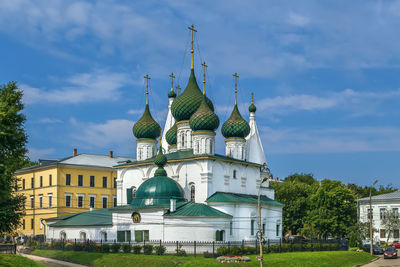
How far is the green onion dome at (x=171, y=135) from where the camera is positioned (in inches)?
1996

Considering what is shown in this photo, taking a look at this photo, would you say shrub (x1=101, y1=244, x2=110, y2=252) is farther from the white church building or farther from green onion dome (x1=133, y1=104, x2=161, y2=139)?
green onion dome (x1=133, y1=104, x2=161, y2=139)

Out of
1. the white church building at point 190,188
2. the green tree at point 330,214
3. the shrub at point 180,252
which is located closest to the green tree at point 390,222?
the green tree at point 330,214

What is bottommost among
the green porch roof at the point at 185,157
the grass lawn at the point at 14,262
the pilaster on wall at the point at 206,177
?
the grass lawn at the point at 14,262

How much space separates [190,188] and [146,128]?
8932 mm

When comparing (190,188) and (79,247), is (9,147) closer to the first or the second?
(79,247)

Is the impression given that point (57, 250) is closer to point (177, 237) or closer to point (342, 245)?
point (177, 237)

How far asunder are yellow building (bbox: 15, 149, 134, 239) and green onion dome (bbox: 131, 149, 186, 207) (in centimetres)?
1842

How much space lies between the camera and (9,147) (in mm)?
26938

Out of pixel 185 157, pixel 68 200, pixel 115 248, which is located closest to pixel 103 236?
pixel 115 248

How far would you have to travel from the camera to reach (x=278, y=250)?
3847cm

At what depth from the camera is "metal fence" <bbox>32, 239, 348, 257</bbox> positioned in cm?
3553

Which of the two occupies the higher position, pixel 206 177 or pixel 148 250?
pixel 206 177

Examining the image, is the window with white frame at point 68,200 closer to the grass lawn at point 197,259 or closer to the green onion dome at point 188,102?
the green onion dome at point 188,102

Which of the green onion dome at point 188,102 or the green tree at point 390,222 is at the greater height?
the green onion dome at point 188,102
